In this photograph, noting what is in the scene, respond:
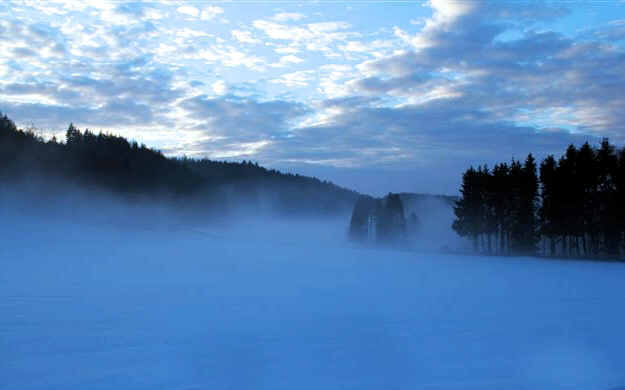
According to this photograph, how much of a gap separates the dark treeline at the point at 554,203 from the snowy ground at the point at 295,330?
16.2 m

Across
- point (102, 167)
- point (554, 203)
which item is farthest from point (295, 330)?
point (102, 167)

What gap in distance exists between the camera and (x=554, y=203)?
99.4ft

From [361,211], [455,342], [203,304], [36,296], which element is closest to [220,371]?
[455,342]

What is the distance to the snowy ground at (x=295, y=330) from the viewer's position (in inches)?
213

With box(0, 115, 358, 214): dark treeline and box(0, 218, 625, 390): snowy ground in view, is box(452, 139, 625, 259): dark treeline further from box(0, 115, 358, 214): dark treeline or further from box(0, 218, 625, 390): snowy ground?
box(0, 115, 358, 214): dark treeline

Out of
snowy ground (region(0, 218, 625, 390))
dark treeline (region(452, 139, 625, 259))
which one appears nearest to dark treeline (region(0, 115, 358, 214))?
snowy ground (region(0, 218, 625, 390))

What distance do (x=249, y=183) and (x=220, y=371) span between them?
70.5 m

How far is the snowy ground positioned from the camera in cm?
541

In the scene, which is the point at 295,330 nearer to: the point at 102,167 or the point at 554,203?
the point at 554,203

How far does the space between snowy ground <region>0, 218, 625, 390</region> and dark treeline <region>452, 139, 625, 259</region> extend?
→ 16.2 metres

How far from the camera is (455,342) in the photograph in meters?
6.80

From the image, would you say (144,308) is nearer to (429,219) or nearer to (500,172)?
(500,172)

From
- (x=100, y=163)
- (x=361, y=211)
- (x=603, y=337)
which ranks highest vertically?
(x=100, y=163)

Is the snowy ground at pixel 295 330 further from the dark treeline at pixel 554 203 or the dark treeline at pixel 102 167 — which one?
the dark treeline at pixel 102 167
